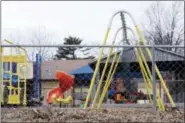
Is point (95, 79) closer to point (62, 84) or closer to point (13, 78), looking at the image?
point (62, 84)

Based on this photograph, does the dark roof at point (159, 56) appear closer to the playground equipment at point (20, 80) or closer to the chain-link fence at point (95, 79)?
the chain-link fence at point (95, 79)

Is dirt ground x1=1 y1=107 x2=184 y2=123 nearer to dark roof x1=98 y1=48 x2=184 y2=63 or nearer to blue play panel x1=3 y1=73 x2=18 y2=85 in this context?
blue play panel x1=3 y1=73 x2=18 y2=85

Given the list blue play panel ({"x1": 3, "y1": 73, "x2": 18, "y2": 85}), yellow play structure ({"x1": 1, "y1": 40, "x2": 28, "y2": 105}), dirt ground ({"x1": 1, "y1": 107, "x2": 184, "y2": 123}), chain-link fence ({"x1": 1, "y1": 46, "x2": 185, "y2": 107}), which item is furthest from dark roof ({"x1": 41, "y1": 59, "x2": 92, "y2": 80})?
dirt ground ({"x1": 1, "y1": 107, "x2": 184, "y2": 123})

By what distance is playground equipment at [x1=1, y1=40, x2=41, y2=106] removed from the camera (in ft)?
18.6

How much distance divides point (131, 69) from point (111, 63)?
41cm

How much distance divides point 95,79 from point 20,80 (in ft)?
3.83

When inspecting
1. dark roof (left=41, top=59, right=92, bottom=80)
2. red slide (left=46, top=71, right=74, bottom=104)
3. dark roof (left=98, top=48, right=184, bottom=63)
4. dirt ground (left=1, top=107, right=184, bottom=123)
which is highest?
dark roof (left=98, top=48, right=184, bottom=63)

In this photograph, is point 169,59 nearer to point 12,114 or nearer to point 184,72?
point 184,72

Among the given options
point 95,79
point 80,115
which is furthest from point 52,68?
point 80,115

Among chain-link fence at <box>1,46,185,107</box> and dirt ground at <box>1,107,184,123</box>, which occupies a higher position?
chain-link fence at <box>1,46,185,107</box>

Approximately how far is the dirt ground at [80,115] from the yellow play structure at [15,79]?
15 cm

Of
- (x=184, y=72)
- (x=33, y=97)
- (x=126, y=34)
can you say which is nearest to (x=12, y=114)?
(x=33, y=97)

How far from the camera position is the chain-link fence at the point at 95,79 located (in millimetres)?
5730

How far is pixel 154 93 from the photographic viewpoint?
18.6 feet
